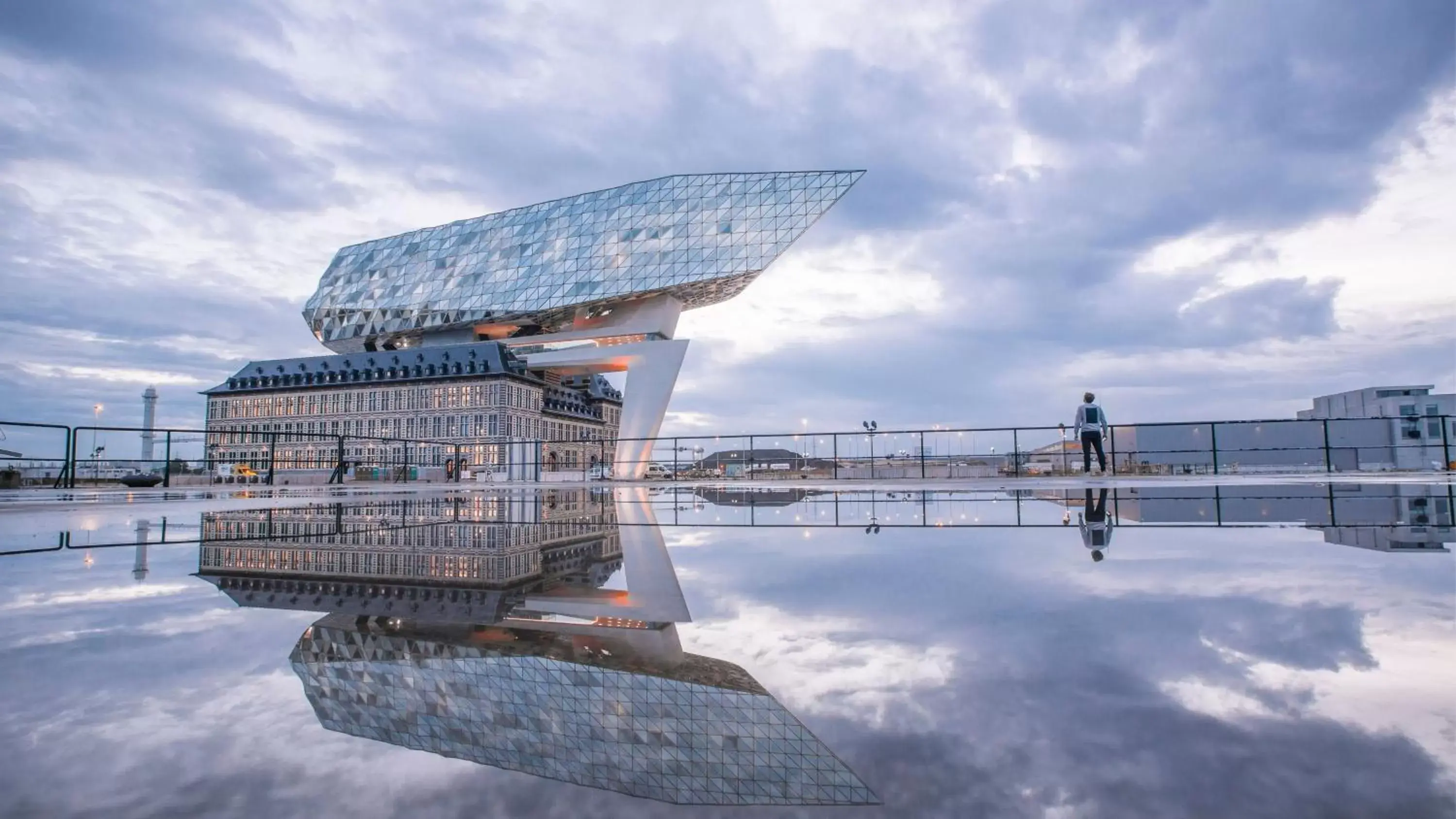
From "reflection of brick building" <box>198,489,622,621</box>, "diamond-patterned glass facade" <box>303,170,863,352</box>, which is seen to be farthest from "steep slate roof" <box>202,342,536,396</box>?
"reflection of brick building" <box>198,489,622,621</box>

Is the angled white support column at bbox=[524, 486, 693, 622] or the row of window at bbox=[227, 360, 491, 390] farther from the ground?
the row of window at bbox=[227, 360, 491, 390]

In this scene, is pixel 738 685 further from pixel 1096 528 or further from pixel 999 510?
pixel 999 510

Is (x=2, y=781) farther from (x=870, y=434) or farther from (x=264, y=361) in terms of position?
(x=264, y=361)

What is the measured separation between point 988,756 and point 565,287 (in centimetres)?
4708

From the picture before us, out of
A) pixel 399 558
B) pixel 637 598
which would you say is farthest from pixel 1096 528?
pixel 399 558

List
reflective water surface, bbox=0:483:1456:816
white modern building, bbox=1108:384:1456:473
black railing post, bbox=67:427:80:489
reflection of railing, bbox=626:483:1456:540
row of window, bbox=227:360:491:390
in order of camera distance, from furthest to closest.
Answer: row of window, bbox=227:360:491:390 < white modern building, bbox=1108:384:1456:473 < black railing post, bbox=67:427:80:489 < reflection of railing, bbox=626:483:1456:540 < reflective water surface, bbox=0:483:1456:816

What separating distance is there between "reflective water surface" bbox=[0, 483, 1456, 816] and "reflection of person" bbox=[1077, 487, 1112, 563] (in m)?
0.25

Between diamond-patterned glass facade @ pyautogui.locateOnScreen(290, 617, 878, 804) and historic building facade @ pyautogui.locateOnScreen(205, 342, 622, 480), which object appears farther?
historic building facade @ pyautogui.locateOnScreen(205, 342, 622, 480)

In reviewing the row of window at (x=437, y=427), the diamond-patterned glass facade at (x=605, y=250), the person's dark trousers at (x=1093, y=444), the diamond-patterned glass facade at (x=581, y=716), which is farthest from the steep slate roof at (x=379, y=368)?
the diamond-patterned glass facade at (x=581, y=716)

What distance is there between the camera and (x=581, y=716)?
167cm

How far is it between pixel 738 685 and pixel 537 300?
48.3m

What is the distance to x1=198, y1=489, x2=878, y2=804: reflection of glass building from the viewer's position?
1.38 meters

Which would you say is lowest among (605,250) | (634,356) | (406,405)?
(634,356)

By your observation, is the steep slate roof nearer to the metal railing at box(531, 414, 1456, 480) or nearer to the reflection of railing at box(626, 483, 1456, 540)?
the metal railing at box(531, 414, 1456, 480)
